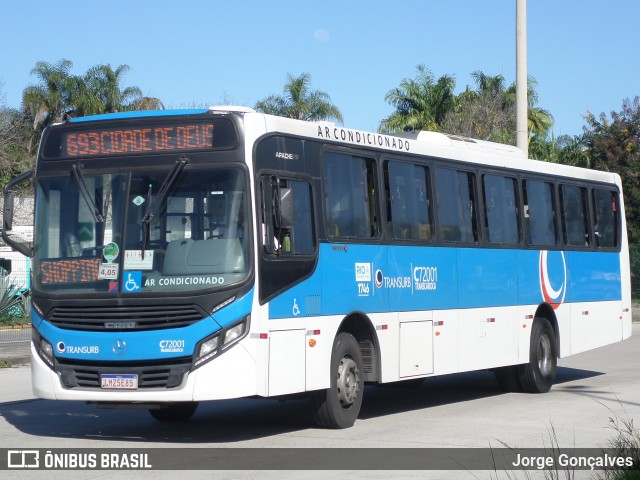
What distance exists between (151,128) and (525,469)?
16.8 feet

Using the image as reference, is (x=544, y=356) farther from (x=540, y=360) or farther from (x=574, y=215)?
(x=574, y=215)

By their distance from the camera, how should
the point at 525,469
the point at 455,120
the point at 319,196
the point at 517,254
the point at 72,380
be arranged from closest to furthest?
the point at 525,469 < the point at 72,380 < the point at 319,196 < the point at 517,254 < the point at 455,120

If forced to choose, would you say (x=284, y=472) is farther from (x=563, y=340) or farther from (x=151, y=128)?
(x=563, y=340)

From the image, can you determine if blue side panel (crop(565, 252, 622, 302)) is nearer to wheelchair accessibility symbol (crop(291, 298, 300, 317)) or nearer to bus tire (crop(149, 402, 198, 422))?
bus tire (crop(149, 402, 198, 422))

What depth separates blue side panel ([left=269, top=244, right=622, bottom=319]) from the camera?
12.7 metres

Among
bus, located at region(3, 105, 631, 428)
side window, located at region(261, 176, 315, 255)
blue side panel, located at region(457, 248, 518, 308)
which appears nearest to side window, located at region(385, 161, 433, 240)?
bus, located at region(3, 105, 631, 428)

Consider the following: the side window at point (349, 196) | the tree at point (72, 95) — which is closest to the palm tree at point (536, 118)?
the tree at point (72, 95)

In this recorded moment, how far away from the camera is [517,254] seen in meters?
17.2

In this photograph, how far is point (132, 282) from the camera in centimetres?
1155

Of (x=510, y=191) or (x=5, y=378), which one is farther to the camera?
(x=5, y=378)

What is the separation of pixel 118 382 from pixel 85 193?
2.02 meters

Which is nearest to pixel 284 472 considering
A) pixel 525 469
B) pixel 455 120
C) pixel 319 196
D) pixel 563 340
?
pixel 525 469

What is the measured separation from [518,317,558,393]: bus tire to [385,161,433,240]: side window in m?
3.49

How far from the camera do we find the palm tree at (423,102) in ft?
178
